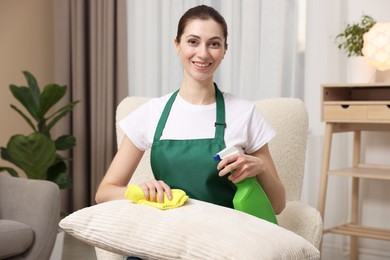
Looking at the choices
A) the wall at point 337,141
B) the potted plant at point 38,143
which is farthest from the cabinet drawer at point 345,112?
the potted plant at point 38,143

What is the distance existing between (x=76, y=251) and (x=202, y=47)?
102 inches

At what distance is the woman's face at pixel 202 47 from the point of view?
5.46 feet

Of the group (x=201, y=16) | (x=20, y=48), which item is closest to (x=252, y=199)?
(x=201, y=16)

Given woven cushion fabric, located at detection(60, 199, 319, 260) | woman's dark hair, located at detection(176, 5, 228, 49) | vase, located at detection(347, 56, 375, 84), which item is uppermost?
woman's dark hair, located at detection(176, 5, 228, 49)

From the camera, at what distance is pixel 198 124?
1.70m

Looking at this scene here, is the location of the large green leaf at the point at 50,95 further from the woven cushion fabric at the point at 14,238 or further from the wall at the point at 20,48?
the woven cushion fabric at the point at 14,238

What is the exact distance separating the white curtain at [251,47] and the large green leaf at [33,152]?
0.84m

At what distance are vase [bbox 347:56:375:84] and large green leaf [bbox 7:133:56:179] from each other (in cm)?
169

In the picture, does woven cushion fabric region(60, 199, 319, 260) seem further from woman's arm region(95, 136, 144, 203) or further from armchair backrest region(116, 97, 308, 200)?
armchair backrest region(116, 97, 308, 200)

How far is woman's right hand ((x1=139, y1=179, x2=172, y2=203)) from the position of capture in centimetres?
142

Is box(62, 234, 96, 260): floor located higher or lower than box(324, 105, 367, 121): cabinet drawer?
lower

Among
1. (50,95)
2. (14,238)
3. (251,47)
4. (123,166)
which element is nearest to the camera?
(123,166)

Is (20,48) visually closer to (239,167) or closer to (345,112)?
(345,112)

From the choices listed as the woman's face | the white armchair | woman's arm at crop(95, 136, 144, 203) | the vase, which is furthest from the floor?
the woman's face
